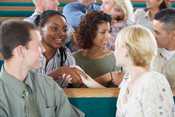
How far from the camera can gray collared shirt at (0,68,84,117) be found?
1.78 m

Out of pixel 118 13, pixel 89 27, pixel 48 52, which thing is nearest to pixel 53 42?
pixel 48 52

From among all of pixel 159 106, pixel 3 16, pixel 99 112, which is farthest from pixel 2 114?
pixel 3 16

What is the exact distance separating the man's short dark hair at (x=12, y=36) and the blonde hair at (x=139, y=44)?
1.40 ft

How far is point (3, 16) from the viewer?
4.86 meters

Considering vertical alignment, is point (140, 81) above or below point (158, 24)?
below

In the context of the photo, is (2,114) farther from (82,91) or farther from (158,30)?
(158,30)

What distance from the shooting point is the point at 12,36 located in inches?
70.3

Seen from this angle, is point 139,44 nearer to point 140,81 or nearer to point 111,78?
point 140,81

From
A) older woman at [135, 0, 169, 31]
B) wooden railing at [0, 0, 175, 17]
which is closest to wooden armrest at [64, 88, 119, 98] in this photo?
older woman at [135, 0, 169, 31]

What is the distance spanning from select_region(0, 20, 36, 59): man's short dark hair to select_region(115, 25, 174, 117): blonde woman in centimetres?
42

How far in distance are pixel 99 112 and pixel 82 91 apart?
134 mm

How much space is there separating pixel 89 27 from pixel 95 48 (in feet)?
0.44

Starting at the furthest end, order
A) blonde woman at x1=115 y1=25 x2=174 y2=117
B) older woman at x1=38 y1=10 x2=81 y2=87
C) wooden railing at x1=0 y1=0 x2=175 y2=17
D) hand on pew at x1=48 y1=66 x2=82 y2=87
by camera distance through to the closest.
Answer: wooden railing at x1=0 y1=0 x2=175 y2=17, older woman at x1=38 y1=10 x2=81 y2=87, hand on pew at x1=48 y1=66 x2=82 y2=87, blonde woman at x1=115 y1=25 x2=174 y2=117

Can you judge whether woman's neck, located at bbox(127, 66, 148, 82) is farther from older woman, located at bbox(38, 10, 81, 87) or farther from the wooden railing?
the wooden railing
